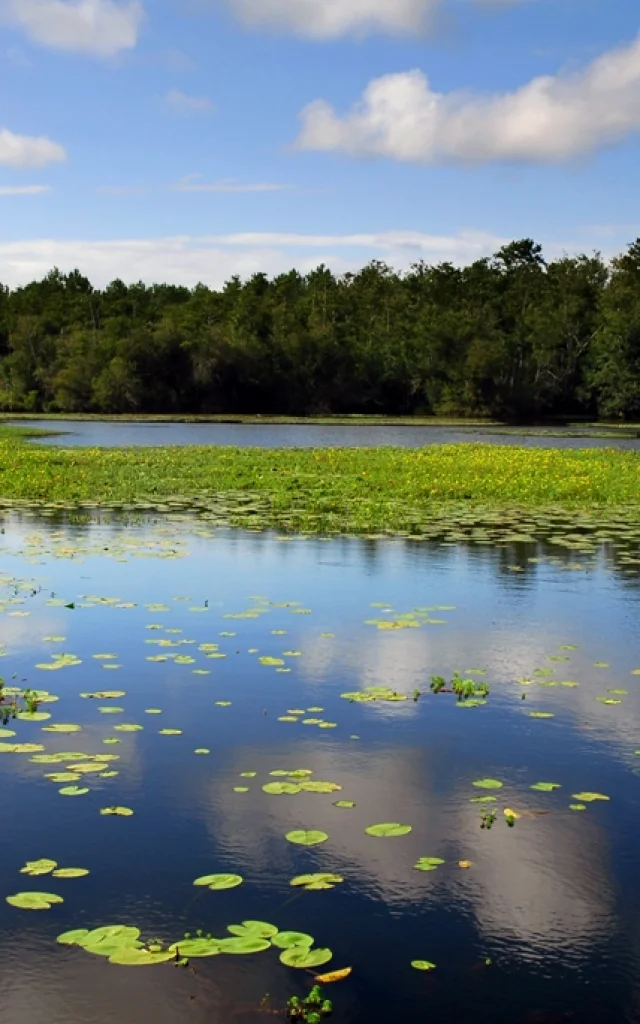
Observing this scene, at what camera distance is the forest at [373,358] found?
95250 millimetres

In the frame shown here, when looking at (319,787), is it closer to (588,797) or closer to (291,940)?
(588,797)

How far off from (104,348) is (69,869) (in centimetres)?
9358

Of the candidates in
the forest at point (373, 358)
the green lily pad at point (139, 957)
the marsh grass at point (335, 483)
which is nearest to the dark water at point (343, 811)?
the green lily pad at point (139, 957)

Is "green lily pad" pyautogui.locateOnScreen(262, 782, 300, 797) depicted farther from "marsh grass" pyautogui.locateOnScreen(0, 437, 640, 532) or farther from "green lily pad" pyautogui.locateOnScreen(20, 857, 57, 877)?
"marsh grass" pyautogui.locateOnScreen(0, 437, 640, 532)

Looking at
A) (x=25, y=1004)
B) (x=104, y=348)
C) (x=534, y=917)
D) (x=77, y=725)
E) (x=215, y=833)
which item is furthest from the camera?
(x=104, y=348)

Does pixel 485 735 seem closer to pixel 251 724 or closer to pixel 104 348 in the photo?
pixel 251 724

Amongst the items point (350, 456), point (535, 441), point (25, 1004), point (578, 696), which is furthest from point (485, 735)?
point (535, 441)

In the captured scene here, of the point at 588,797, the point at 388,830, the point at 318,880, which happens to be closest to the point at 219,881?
the point at 318,880

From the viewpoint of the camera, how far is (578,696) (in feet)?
29.6

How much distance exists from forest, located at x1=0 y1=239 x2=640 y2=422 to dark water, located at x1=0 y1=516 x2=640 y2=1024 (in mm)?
83505

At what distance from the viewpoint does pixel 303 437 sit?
59.8 metres

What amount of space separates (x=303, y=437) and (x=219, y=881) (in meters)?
54.4

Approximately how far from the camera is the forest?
95250 millimetres

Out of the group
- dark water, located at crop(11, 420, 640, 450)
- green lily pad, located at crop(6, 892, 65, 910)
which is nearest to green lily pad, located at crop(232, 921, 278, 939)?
green lily pad, located at crop(6, 892, 65, 910)
